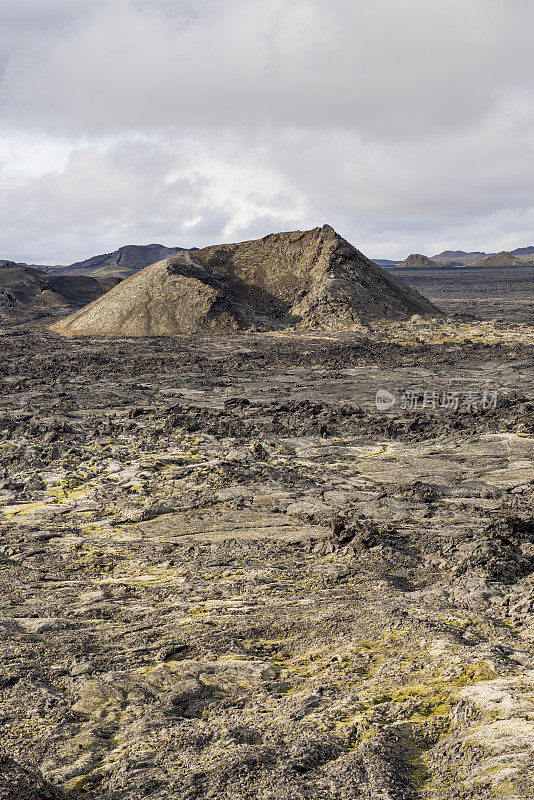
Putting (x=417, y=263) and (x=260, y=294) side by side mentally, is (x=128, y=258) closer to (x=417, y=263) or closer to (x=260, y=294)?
(x=417, y=263)

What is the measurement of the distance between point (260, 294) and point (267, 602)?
32.4 metres

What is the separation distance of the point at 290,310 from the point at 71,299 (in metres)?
27.5

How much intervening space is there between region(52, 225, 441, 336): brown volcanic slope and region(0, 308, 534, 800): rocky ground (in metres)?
18.1

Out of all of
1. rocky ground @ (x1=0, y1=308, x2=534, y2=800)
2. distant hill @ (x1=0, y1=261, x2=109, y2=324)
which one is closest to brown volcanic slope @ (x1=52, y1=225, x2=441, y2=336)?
distant hill @ (x1=0, y1=261, x2=109, y2=324)

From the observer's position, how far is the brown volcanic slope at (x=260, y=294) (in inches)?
1282

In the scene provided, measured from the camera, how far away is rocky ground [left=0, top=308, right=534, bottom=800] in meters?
3.56

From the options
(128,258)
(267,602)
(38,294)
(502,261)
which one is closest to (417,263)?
(502,261)

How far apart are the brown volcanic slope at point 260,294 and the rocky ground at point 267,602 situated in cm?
1813

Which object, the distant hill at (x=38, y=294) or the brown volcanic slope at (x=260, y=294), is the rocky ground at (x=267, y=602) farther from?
the distant hill at (x=38, y=294)

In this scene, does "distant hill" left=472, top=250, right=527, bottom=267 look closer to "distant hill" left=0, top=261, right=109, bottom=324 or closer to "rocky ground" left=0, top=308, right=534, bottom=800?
"distant hill" left=0, top=261, right=109, bottom=324

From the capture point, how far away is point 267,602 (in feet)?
19.5

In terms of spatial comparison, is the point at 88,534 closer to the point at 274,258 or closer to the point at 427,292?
the point at 274,258

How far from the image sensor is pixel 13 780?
10.6ft

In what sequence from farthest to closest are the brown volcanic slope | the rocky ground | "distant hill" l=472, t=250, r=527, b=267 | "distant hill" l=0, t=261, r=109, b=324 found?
"distant hill" l=472, t=250, r=527, b=267, "distant hill" l=0, t=261, r=109, b=324, the brown volcanic slope, the rocky ground
